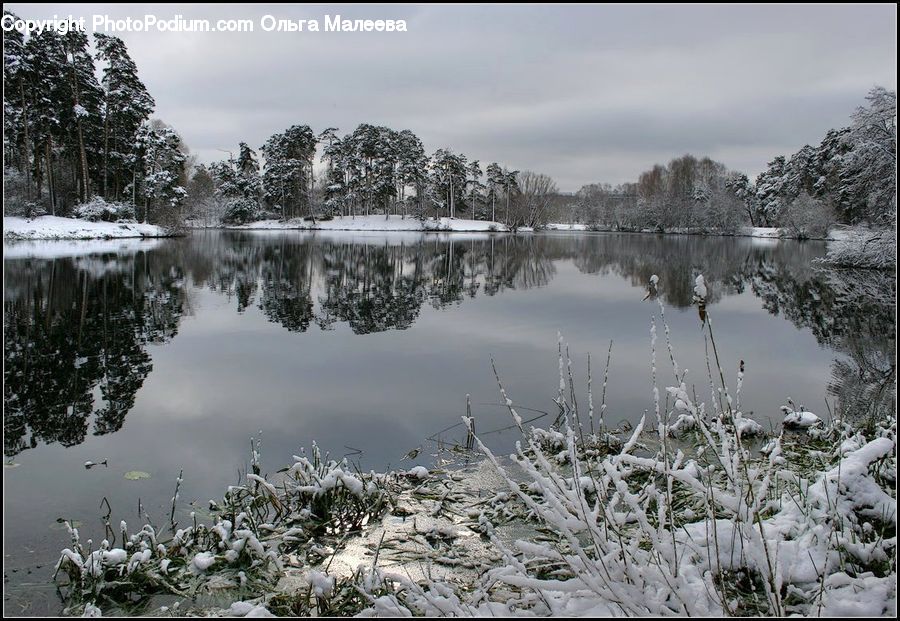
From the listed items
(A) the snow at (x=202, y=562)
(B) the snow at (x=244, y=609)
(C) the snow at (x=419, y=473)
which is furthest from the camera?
(C) the snow at (x=419, y=473)

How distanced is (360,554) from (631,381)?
5.78 meters

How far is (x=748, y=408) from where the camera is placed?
747 centimetres

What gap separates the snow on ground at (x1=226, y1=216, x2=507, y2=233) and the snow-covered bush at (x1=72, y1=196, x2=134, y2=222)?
2664cm

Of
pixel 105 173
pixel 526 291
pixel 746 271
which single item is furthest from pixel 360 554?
pixel 105 173

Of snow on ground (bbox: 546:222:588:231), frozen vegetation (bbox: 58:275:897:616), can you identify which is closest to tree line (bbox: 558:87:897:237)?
snow on ground (bbox: 546:222:588:231)

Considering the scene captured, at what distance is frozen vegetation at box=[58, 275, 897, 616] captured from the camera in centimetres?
237

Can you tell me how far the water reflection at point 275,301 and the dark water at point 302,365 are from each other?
0.06m

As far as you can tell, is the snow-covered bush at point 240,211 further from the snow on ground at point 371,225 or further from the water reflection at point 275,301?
the water reflection at point 275,301

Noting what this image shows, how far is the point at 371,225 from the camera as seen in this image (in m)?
71.3

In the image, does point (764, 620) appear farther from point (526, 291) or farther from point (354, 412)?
point (526, 291)

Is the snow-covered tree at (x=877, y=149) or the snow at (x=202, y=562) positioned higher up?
the snow-covered tree at (x=877, y=149)

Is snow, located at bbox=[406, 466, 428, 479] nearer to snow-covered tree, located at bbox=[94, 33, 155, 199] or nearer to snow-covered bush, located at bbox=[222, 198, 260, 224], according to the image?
snow-covered tree, located at bbox=[94, 33, 155, 199]

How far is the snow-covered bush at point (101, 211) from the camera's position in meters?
39.1

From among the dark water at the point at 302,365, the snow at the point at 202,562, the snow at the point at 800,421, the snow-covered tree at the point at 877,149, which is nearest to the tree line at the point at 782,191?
the snow-covered tree at the point at 877,149
